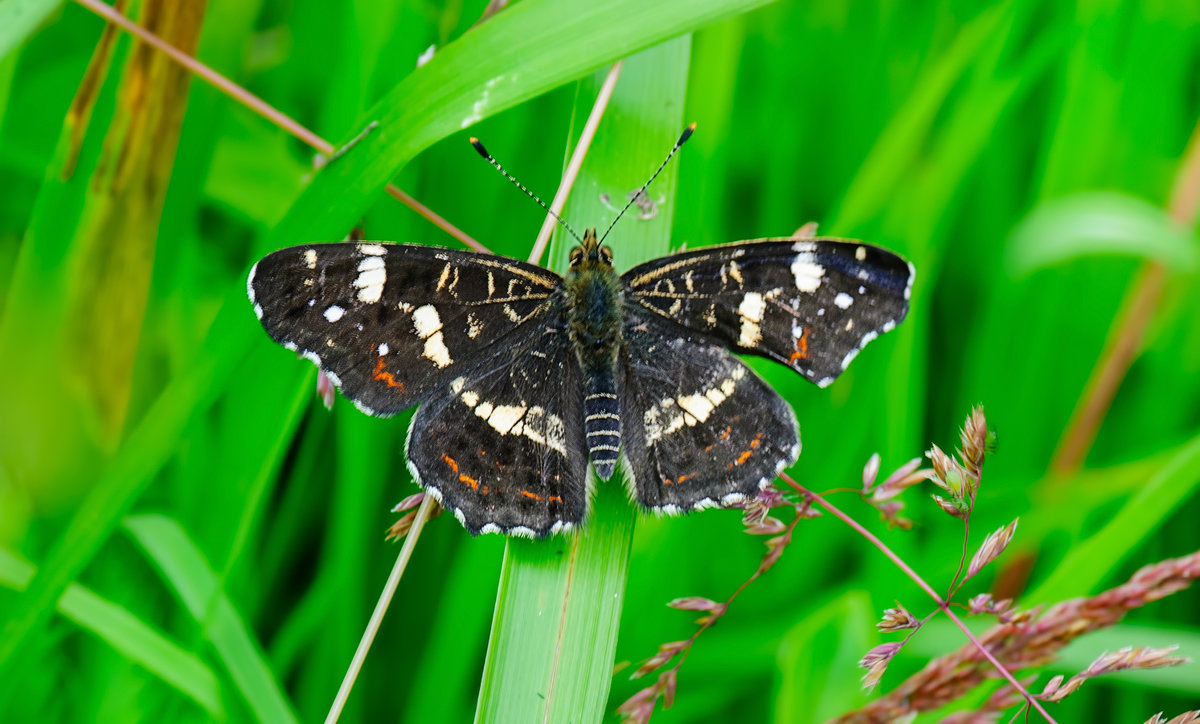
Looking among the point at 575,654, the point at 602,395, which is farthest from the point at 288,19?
the point at 575,654

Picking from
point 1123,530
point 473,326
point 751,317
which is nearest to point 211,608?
point 473,326

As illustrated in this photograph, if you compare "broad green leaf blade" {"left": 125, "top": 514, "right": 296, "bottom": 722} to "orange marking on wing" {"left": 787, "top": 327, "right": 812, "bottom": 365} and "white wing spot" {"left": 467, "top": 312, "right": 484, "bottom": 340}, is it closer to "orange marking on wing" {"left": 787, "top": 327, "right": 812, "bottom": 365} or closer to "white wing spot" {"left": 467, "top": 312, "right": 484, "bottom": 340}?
"white wing spot" {"left": 467, "top": 312, "right": 484, "bottom": 340}

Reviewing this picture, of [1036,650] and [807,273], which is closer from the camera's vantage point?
[1036,650]

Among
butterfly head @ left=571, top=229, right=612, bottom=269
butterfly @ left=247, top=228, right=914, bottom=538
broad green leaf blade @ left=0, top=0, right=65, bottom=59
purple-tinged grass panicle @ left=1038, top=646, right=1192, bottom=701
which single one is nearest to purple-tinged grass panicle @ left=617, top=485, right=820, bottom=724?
butterfly @ left=247, top=228, right=914, bottom=538

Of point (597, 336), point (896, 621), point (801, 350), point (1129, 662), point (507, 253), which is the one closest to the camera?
point (1129, 662)

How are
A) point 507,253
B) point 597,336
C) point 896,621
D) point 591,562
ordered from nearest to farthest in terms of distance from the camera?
point 896,621 < point 591,562 < point 597,336 < point 507,253

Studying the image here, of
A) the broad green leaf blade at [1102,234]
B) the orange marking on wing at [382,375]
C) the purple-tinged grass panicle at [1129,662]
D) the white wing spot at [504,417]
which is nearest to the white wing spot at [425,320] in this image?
the orange marking on wing at [382,375]

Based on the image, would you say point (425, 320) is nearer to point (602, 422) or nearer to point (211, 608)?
point (602, 422)

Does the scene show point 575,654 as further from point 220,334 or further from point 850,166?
point 850,166
